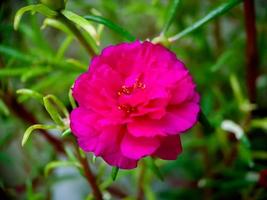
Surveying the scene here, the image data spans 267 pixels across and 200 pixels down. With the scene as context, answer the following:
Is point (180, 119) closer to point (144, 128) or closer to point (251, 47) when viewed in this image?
point (144, 128)

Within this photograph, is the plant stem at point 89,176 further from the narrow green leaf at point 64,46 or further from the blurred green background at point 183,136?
the narrow green leaf at point 64,46

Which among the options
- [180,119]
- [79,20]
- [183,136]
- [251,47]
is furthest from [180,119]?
[183,136]

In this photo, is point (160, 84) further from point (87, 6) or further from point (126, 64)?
point (87, 6)

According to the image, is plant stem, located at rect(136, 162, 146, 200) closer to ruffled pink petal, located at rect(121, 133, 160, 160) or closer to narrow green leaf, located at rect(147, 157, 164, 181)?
narrow green leaf, located at rect(147, 157, 164, 181)

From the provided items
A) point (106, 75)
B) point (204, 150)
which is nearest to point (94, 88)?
point (106, 75)

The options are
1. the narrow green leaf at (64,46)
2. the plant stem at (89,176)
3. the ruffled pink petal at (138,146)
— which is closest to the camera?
the ruffled pink petal at (138,146)

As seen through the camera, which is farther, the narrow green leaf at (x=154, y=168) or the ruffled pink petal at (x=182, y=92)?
the narrow green leaf at (x=154, y=168)

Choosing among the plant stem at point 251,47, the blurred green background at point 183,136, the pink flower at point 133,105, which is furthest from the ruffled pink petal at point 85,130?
the plant stem at point 251,47
